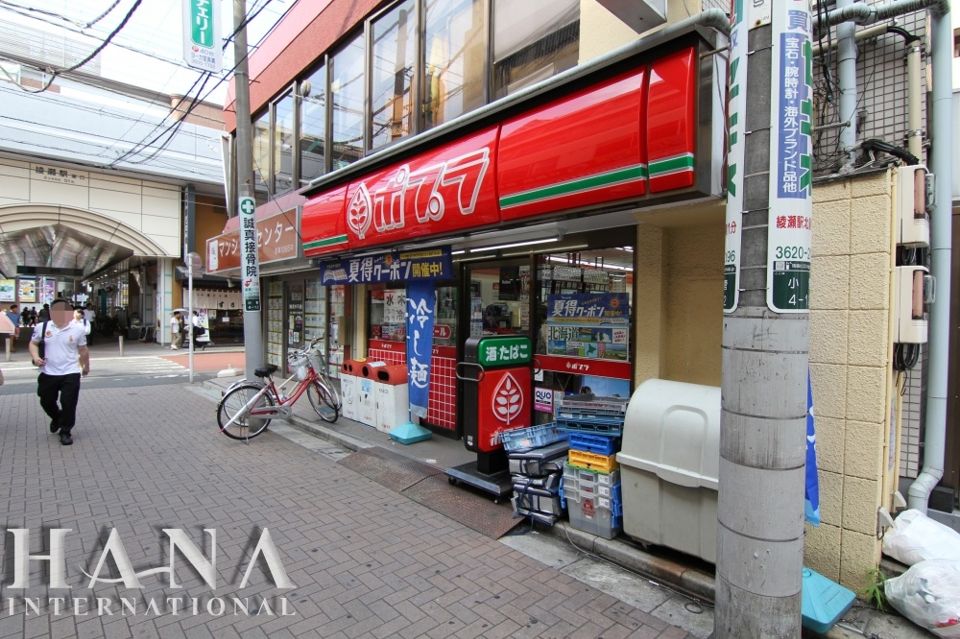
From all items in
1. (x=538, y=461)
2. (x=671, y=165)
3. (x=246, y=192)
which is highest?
(x=246, y=192)

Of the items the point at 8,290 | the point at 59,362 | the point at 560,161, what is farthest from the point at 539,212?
the point at 8,290

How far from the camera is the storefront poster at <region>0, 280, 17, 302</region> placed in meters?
27.1

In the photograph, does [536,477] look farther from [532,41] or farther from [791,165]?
Answer: [532,41]

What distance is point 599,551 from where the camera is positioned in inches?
154

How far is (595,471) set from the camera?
13.0 feet

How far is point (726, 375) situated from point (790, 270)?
0.60m

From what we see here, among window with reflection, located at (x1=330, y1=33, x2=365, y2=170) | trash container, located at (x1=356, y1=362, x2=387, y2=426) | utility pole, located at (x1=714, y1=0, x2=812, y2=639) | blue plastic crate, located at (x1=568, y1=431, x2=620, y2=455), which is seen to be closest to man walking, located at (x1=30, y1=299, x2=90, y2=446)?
trash container, located at (x1=356, y1=362, x2=387, y2=426)

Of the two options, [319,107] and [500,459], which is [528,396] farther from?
[319,107]

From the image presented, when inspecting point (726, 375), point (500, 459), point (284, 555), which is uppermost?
point (726, 375)

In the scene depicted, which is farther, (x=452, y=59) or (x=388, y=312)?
(x=388, y=312)

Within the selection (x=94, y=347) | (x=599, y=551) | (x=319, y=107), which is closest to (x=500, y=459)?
(x=599, y=551)

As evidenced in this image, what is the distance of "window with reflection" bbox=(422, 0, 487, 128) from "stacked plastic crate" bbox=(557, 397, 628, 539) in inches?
163

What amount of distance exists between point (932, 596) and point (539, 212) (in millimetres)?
3603

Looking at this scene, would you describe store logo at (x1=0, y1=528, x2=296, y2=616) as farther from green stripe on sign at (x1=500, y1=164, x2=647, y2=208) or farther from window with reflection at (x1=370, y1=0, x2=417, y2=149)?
window with reflection at (x1=370, y1=0, x2=417, y2=149)
